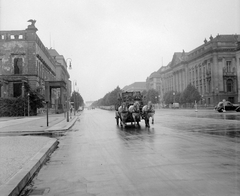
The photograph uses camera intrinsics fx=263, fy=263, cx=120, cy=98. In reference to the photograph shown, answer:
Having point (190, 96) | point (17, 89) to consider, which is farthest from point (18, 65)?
point (190, 96)

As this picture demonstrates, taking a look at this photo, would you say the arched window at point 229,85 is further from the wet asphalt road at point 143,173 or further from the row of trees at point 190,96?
the wet asphalt road at point 143,173

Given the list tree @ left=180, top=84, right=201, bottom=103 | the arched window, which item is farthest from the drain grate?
the arched window

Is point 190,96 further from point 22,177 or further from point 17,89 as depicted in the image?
point 22,177

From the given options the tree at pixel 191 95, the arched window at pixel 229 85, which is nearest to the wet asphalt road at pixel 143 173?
the tree at pixel 191 95

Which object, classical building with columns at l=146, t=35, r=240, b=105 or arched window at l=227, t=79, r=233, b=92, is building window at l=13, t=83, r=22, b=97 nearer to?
Answer: classical building with columns at l=146, t=35, r=240, b=105

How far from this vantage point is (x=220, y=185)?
5.09m

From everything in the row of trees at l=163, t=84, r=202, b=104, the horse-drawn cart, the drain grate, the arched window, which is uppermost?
the arched window

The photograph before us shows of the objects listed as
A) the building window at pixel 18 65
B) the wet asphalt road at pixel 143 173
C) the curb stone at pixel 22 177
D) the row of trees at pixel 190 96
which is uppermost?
the building window at pixel 18 65

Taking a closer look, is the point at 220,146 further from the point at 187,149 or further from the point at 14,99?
the point at 14,99

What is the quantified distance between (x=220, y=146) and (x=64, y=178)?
6064 mm

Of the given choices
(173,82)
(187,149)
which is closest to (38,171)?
(187,149)

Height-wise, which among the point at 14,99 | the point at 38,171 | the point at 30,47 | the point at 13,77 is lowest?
the point at 38,171

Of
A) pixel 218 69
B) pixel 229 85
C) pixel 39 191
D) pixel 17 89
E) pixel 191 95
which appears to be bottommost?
pixel 39 191

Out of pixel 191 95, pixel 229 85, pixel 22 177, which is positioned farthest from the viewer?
pixel 191 95
